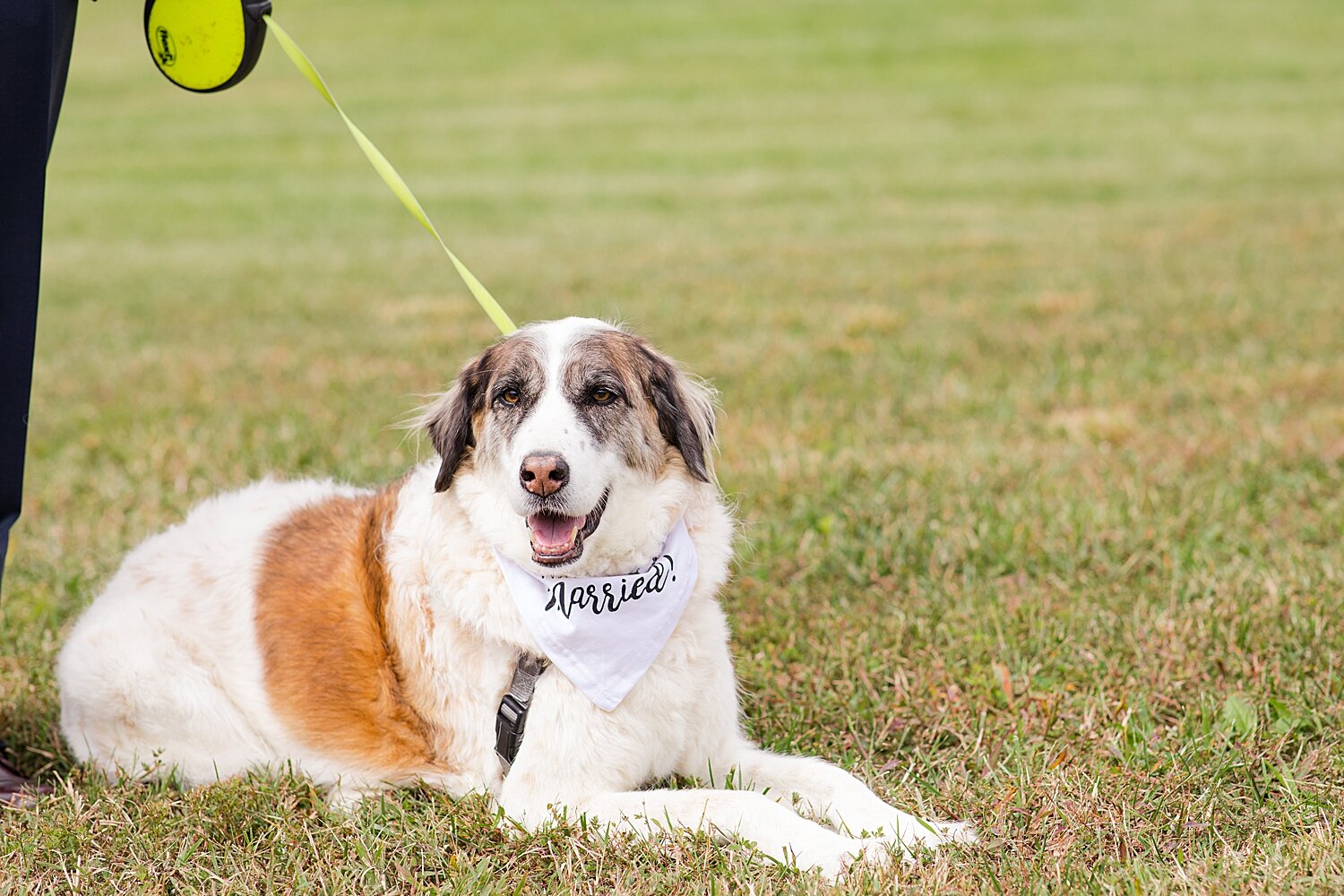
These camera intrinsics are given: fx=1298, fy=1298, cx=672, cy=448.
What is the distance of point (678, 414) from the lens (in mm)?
3748

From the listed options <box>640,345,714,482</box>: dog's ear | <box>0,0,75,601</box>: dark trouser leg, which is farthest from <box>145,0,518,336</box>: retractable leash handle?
<box>640,345,714,482</box>: dog's ear

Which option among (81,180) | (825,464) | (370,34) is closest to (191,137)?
(81,180)

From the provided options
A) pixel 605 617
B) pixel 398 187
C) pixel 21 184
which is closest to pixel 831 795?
pixel 605 617

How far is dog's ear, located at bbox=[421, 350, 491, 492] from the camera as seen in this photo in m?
3.71

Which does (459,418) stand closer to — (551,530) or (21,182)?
(551,530)

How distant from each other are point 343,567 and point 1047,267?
8993 mm

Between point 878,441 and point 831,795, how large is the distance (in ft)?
11.3

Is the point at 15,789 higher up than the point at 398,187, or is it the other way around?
the point at 398,187

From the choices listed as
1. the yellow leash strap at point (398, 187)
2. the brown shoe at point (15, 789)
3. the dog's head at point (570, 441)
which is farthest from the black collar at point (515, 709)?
the brown shoe at point (15, 789)

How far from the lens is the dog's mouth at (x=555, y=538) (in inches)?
135

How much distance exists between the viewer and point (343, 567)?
3914 mm

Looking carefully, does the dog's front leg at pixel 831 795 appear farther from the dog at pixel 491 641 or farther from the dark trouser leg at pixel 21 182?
the dark trouser leg at pixel 21 182

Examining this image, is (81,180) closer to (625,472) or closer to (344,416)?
(344,416)

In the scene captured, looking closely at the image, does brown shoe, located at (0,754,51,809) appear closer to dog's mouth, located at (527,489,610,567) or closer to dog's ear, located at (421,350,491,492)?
dog's ear, located at (421,350,491,492)
